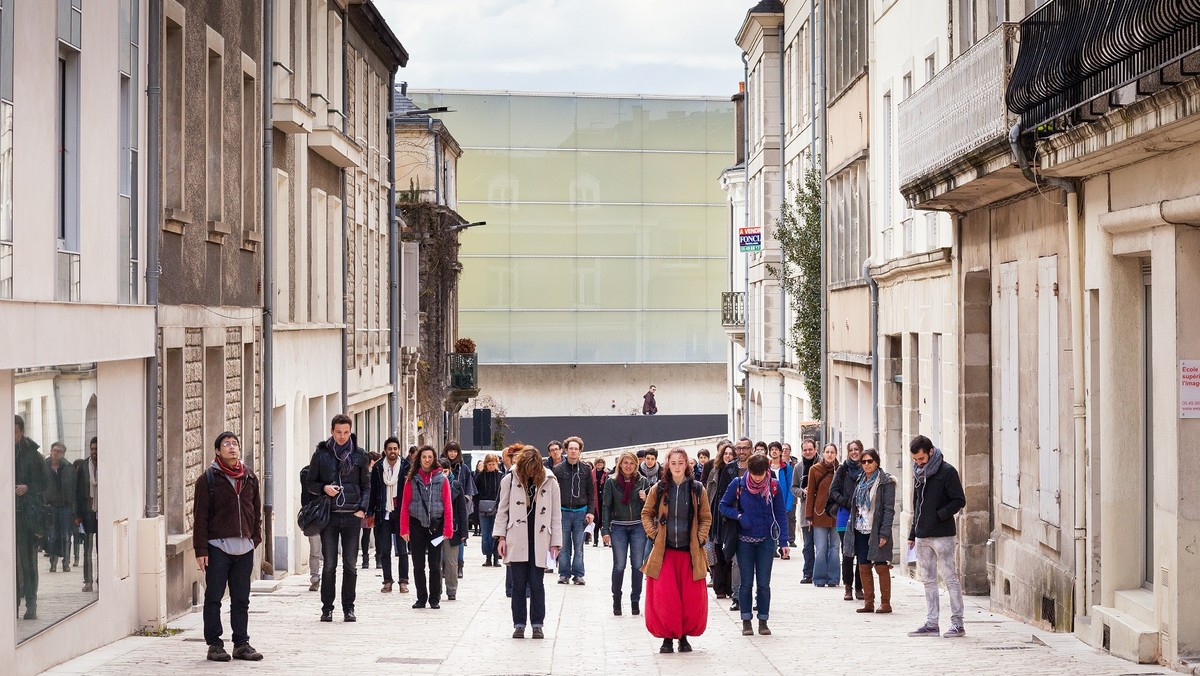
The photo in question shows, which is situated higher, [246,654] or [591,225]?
[591,225]

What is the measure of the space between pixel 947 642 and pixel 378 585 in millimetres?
8650

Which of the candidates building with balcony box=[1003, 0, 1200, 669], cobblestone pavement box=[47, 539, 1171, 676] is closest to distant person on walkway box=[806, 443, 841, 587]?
cobblestone pavement box=[47, 539, 1171, 676]

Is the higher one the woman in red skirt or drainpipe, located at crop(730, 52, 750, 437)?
drainpipe, located at crop(730, 52, 750, 437)

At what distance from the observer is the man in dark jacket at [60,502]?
12008 mm

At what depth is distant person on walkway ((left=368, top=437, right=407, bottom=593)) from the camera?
17594 millimetres

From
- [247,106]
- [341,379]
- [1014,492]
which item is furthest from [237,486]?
[341,379]

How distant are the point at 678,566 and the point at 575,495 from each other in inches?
217

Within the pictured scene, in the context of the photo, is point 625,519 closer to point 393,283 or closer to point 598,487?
point 598,487

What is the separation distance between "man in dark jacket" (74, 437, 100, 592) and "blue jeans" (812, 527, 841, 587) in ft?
28.3

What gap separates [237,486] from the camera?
12.5 m

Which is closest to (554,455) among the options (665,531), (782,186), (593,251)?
(665,531)

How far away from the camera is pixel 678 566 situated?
13.1m

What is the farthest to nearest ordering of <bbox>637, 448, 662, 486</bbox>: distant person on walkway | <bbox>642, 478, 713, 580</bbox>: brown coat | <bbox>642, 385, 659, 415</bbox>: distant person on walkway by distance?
1. <bbox>642, 385, 659, 415</bbox>: distant person on walkway
2. <bbox>637, 448, 662, 486</bbox>: distant person on walkway
3. <bbox>642, 478, 713, 580</bbox>: brown coat

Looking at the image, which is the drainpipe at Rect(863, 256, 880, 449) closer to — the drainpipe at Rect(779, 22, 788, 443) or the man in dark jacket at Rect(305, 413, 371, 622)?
the man in dark jacket at Rect(305, 413, 371, 622)
